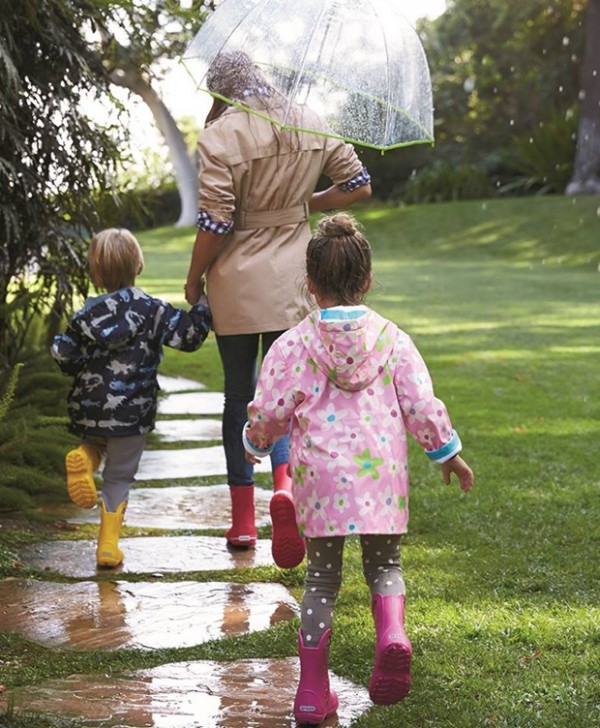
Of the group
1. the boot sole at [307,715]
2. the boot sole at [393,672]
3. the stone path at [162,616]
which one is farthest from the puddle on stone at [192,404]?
the boot sole at [393,672]

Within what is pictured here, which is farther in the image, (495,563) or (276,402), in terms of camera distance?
(495,563)

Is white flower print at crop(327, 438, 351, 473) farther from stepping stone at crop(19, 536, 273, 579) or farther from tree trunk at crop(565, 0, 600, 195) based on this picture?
tree trunk at crop(565, 0, 600, 195)

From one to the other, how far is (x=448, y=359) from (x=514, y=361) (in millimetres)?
559

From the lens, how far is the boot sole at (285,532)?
354cm

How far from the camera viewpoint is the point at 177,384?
29.6ft

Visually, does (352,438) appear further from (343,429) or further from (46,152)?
(46,152)

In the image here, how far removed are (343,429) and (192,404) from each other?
5.06 m

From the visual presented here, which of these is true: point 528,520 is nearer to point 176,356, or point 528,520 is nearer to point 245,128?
point 245,128

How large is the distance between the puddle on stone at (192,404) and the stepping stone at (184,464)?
98 cm

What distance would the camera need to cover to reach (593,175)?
29109 mm

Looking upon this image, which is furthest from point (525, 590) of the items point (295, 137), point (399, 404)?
point (295, 137)

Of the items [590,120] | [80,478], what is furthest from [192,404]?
[590,120]

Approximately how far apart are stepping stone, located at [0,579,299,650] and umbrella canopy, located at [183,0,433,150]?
1.63m

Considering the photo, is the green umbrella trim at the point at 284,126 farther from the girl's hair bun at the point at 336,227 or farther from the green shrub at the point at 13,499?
the green shrub at the point at 13,499
